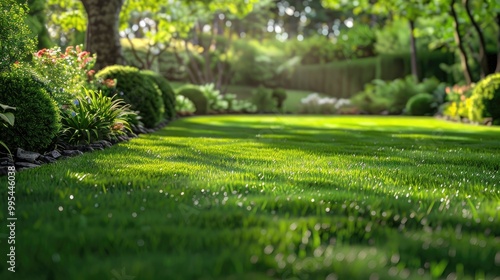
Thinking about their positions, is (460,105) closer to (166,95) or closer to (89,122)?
(166,95)

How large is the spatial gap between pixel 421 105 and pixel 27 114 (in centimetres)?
2090

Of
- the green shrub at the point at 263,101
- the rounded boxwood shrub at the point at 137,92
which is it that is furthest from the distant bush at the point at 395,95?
the rounded boxwood shrub at the point at 137,92

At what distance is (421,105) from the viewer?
78.5ft

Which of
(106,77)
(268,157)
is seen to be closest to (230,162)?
(268,157)

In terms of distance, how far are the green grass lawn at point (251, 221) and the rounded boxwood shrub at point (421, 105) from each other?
→ 61.4ft

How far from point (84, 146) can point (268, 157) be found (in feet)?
8.66

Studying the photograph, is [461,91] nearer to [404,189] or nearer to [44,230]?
[404,189]

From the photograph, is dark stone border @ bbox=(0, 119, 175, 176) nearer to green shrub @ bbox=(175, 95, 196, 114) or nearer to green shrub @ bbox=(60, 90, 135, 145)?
green shrub @ bbox=(60, 90, 135, 145)

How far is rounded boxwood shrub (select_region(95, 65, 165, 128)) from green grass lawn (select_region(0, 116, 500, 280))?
→ 18.1ft

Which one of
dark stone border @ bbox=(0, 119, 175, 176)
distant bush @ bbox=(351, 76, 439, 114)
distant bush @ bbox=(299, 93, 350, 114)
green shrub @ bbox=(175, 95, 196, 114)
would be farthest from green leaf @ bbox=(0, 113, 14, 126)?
distant bush @ bbox=(351, 76, 439, 114)

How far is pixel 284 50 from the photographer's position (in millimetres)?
39312

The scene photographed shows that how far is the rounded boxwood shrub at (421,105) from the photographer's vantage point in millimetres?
23906

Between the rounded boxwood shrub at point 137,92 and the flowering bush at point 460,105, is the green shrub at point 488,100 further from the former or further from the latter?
the rounded boxwood shrub at point 137,92

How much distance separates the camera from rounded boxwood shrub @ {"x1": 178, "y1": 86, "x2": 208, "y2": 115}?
2161 centimetres
